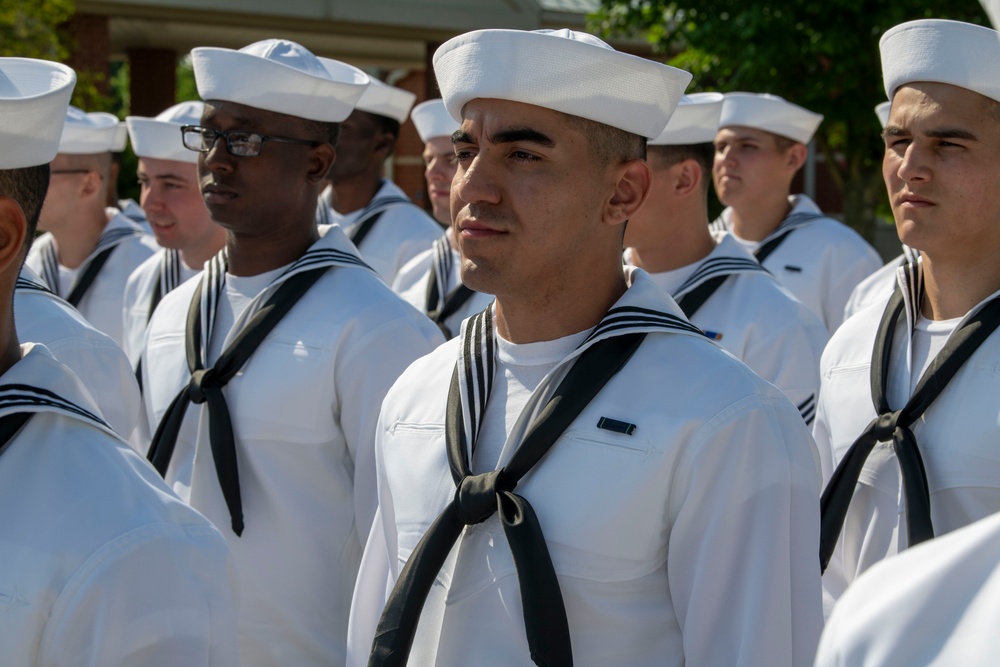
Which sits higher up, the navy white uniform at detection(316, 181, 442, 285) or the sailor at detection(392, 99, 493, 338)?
the sailor at detection(392, 99, 493, 338)

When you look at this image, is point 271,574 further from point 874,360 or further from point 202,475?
point 874,360

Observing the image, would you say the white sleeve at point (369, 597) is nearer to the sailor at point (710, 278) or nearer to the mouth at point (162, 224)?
the sailor at point (710, 278)

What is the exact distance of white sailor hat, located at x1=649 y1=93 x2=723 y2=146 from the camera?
5.37 m

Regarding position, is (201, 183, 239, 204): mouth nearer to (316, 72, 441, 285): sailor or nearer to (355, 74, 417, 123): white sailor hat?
(355, 74, 417, 123): white sailor hat

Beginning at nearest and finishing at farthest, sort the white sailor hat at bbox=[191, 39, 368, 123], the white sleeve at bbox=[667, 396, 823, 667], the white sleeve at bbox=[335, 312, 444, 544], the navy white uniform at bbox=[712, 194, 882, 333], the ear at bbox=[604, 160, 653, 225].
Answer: the white sleeve at bbox=[667, 396, 823, 667] → the ear at bbox=[604, 160, 653, 225] → the white sleeve at bbox=[335, 312, 444, 544] → the white sailor hat at bbox=[191, 39, 368, 123] → the navy white uniform at bbox=[712, 194, 882, 333]

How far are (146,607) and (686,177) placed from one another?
3.69m

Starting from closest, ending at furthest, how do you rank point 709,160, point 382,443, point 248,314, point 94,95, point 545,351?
point 545,351, point 382,443, point 248,314, point 709,160, point 94,95

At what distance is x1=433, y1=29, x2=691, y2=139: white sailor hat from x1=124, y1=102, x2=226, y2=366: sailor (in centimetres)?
328

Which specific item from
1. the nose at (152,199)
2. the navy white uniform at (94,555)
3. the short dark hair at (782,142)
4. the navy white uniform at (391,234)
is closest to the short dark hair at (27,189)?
the navy white uniform at (94,555)

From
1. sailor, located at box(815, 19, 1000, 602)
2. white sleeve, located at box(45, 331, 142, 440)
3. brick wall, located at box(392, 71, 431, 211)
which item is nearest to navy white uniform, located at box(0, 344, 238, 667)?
white sleeve, located at box(45, 331, 142, 440)

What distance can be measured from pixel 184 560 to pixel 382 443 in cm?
104

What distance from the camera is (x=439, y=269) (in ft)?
22.5

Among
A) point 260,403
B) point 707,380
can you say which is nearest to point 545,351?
point 707,380

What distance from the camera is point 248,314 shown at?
431 cm
